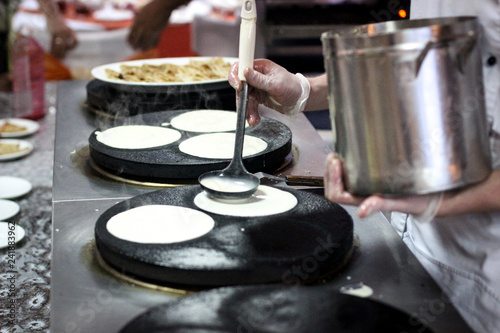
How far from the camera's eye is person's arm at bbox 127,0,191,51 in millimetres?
4028

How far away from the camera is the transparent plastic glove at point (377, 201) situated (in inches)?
39.8

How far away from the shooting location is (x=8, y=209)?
6.62 ft

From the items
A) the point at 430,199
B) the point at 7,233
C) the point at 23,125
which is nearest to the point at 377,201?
the point at 430,199

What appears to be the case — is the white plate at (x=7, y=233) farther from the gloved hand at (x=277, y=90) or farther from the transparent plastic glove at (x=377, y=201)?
the transparent plastic glove at (x=377, y=201)

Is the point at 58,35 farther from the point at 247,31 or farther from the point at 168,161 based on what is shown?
the point at 247,31

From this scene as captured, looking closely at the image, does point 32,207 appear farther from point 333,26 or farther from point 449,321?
point 333,26

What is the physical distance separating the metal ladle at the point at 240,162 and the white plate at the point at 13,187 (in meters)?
0.99

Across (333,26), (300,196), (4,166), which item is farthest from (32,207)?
(333,26)

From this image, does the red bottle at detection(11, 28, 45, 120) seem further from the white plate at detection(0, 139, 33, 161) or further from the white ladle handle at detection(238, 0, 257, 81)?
the white ladle handle at detection(238, 0, 257, 81)

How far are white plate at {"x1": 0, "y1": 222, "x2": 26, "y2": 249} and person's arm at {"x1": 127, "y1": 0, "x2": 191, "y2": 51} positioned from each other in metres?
2.48

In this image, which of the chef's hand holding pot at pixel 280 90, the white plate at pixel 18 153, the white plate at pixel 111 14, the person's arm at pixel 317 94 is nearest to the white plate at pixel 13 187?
the white plate at pixel 18 153

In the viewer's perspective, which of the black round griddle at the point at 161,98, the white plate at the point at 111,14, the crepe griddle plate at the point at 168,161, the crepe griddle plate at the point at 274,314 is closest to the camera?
the crepe griddle plate at the point at 274,314

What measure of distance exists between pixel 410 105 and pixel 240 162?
0.63m

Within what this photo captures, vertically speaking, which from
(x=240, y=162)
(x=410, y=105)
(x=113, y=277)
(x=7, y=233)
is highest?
(x=410, y=105)
